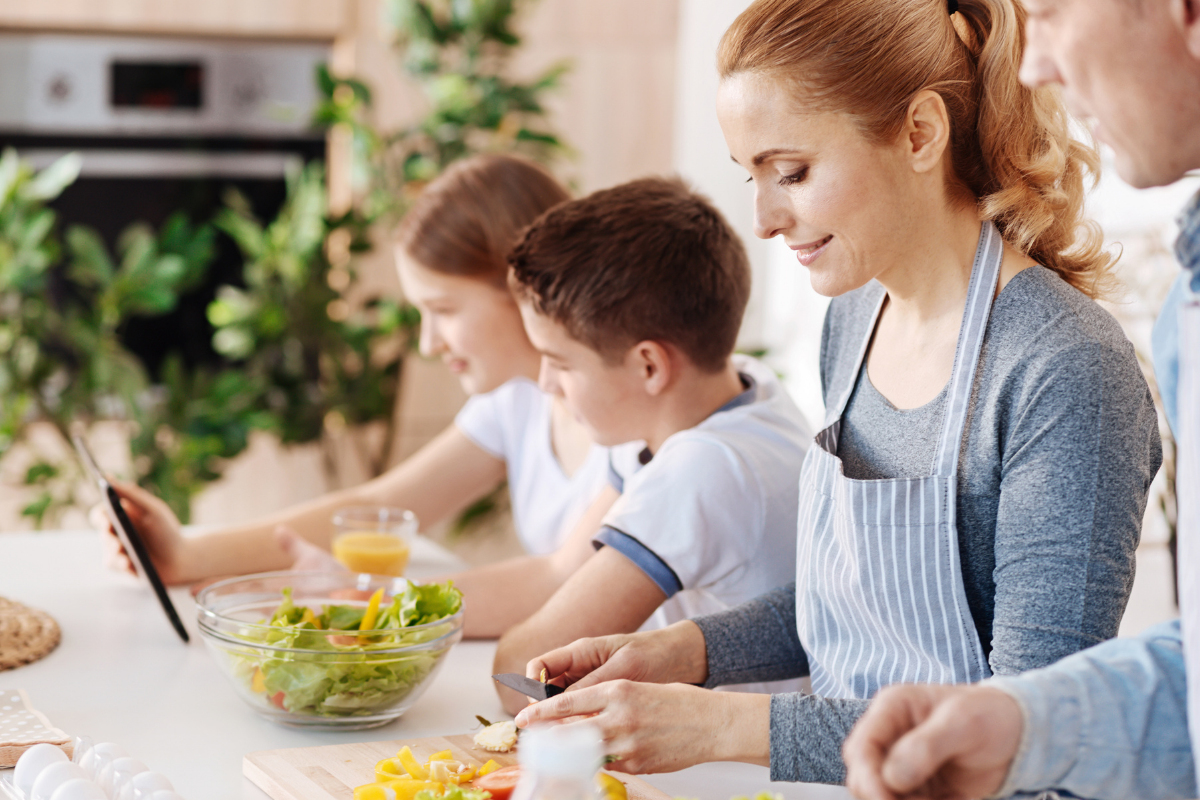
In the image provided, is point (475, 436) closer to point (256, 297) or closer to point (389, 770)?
point (389, 770)

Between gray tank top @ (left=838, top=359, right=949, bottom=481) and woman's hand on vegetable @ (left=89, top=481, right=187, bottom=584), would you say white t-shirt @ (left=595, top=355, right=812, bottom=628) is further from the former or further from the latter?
woman's hand on vegetable @ (left=89, top=481, right=187, bottom=584)

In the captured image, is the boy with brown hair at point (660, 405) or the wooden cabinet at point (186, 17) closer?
the boy with brown hair at point (660, 405)

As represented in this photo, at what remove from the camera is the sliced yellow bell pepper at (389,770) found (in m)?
0.93

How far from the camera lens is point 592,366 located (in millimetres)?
1426

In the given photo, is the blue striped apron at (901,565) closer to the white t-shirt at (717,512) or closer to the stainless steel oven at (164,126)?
the white t-shirt at (717,512)

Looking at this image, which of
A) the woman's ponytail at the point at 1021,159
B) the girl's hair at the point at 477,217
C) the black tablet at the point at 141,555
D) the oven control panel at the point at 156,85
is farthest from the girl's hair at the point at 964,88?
the oven control panel at the point at 156,85

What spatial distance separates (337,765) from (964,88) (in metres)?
0.82

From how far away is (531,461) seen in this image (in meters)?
1.97

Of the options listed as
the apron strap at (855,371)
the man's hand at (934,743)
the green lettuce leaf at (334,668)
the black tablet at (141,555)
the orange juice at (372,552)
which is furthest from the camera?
the orange juice at (372,552)

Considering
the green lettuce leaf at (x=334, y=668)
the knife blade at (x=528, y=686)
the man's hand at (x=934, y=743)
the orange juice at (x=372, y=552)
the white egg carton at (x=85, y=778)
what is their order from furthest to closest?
the orange juice at (x=372, y=552)
the green lettuce leaf at (x=334, y=668)
the knife blade at (x=528, y=686)
the white egg carton at (x=85, y=778)
the man's hand at (x=934, y=743)

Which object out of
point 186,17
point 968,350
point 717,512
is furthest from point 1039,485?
point 186,17

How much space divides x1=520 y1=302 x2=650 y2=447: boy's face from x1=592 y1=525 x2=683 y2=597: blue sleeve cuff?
0.70 feet

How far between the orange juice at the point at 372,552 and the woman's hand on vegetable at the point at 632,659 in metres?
0.58

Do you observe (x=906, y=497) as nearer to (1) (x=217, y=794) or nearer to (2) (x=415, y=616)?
(2) (x=415, y=616)
